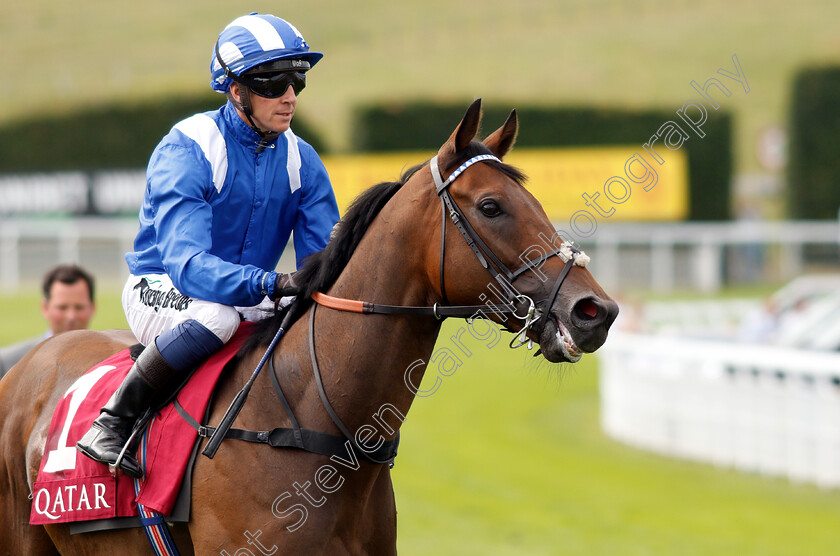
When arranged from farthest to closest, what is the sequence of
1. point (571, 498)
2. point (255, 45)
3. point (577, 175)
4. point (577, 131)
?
point (577, 131) < point (577, 175) < point (571, 498) < point (255, 45)

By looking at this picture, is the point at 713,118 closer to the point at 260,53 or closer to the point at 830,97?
the point at 830,97

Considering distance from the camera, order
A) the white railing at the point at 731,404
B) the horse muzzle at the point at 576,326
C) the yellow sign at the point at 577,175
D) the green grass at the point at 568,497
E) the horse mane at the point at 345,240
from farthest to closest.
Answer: the yellow sign at the point at 577,175 < the white railing at the point at 731,404 < the green grass at the point at 568,497 < the horse mane at the point at 345,240 < the horse muzzle at the point at 576,326

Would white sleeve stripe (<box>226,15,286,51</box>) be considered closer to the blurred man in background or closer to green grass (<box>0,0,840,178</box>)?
the blurred man in background

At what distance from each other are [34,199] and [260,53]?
21355 mm

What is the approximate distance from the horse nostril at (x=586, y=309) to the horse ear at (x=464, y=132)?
527mm

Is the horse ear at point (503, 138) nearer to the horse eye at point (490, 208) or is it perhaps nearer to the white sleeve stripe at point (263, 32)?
the horse eye at point (490, 208)

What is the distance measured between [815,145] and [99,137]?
15.5 meters

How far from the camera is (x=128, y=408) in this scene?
108 inches

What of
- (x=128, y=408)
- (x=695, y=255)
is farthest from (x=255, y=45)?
(x=695, y=255)

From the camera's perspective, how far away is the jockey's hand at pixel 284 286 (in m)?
2.59

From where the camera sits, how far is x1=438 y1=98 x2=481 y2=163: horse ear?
2.46 m

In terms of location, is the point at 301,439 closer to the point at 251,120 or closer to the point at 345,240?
the point at 345,240

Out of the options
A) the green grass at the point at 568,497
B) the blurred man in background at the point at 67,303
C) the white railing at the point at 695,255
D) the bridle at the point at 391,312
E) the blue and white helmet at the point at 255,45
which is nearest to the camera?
the bridle at the point at 391,312

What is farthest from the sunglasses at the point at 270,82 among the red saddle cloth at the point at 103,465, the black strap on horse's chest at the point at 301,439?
the black strap on horse's chest at the point at 301,439
